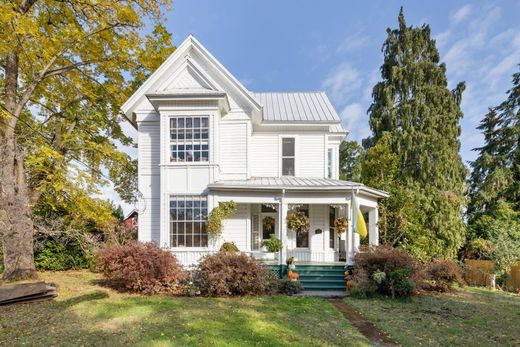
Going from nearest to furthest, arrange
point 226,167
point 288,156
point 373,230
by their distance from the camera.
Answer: point 226,167
point 373,230
point 288,156

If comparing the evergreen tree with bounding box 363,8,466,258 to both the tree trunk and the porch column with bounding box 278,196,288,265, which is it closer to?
the porch column with bounding box 278,196,288,265

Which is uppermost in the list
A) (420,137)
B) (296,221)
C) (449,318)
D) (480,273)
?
(420,137)

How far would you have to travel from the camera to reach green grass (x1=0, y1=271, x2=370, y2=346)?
6.06 meters

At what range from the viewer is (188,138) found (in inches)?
509

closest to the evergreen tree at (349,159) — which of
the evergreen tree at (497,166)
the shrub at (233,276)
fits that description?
the evergreen tree at (497,166)

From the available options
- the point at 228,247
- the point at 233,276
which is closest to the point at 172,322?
the point at 233,276

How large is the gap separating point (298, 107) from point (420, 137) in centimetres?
788

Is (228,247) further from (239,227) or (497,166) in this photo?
(497,166)

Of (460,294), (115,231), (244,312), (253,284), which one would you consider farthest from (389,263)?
(115,231)

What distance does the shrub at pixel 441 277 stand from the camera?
38.8 ft

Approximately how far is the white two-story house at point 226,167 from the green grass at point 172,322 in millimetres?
3430

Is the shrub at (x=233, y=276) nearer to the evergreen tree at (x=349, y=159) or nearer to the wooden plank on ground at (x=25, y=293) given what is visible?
the wooden plank on ground at (x=25, y=293)

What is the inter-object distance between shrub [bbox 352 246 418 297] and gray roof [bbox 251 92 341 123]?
678 cm

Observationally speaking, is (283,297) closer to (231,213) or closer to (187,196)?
(231,213)
